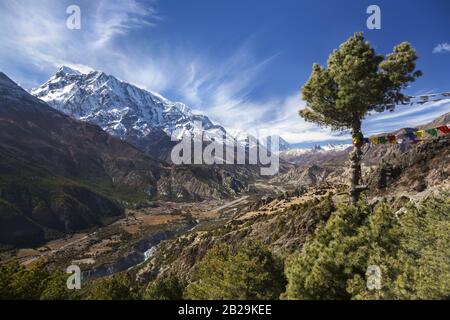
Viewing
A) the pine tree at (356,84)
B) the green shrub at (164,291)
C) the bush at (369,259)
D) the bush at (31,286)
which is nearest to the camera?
the bush at (369,259)

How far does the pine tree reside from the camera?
2161cm

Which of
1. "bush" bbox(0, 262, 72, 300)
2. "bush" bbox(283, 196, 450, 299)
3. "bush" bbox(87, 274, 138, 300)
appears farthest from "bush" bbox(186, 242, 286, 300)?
"bush" bbox(0, 262, 72, 300)

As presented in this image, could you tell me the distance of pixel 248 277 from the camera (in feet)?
71.5

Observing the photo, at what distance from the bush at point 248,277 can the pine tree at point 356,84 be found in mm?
7188

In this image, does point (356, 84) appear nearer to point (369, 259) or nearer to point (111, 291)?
point (369, 259)

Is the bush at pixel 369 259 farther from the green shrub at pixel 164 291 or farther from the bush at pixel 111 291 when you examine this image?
the green shrub at pixel 164 291

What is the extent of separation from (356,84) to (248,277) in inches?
552

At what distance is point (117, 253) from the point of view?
16675 cm

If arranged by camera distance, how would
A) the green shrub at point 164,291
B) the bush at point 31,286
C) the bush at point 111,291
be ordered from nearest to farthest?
the bush at point 111,291, the bush at point 31,286, the green shrub at point 164,291

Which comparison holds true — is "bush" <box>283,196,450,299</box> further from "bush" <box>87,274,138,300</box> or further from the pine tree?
"bush" <box>87,274,138,300</box>

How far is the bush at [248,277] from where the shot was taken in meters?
21.6

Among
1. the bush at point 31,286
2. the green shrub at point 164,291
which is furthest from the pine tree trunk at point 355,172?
the bush at point 31,286
